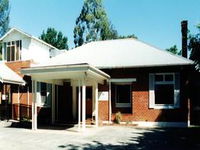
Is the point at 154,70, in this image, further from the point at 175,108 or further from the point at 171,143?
the point at 171,143

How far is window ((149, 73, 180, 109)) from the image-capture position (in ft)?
60.3

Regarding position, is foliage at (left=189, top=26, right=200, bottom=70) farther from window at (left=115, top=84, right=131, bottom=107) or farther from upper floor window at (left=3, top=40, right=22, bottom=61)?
upper floor window at (left=3, top=40, right=22, bottom=61)

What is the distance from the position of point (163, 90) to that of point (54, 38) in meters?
47.2

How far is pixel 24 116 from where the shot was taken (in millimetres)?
22359

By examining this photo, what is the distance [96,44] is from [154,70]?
7.09 meters

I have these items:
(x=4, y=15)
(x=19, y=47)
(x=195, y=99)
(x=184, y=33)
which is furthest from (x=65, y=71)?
(x=4, y=15)

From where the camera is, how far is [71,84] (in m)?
19.5

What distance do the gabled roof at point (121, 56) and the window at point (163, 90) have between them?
0.92 meters

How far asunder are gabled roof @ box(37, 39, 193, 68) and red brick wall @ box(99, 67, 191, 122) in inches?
20.1

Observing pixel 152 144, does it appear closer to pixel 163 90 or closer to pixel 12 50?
pixel 163 90

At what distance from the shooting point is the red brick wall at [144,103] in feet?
59.7

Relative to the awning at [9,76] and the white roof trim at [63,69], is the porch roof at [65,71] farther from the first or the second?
the awning at [9,76]

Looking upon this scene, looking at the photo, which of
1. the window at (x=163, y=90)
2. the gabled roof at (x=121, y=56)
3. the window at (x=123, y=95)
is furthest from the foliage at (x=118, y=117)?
the gabled roof at (x=121, y=56)

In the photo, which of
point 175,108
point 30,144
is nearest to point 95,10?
point 175,108
